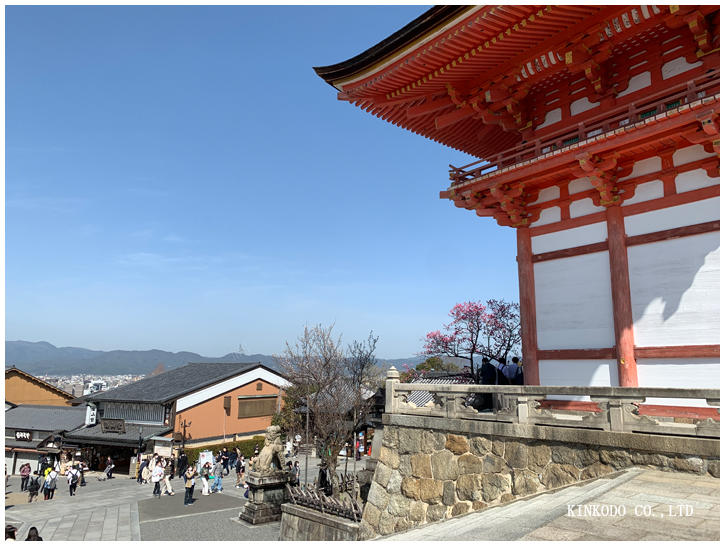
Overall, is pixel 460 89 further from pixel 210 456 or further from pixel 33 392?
pixel 33 392

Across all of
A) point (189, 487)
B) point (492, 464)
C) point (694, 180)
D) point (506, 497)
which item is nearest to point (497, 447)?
point (492, 464)

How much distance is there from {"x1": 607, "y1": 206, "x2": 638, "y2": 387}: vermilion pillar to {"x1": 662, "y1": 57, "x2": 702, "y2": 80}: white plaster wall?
2.83 metres

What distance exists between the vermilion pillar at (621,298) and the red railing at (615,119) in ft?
5.80

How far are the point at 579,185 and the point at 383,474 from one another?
7.99 m

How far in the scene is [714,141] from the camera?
841 centimetres

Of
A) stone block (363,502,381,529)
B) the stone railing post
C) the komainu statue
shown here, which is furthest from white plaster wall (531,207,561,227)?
the komainu statue

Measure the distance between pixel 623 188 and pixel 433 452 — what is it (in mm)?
6848

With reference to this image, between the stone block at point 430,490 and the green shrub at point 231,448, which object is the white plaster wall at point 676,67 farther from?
the green shrub at point 231,448

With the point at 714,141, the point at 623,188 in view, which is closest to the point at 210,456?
the point at 623,188

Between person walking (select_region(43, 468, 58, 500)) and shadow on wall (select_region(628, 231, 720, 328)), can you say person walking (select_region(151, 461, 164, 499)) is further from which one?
shadow on wall (select_region(628, 231, 720, 328))

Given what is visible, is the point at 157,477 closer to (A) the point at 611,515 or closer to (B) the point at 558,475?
(B) the point at 558,475

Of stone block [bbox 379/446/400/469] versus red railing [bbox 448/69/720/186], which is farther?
stone block [bbox 379/446/400/469]

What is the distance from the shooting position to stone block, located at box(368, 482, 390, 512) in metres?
10.7

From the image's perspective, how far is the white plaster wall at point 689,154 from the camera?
8.97 metres
